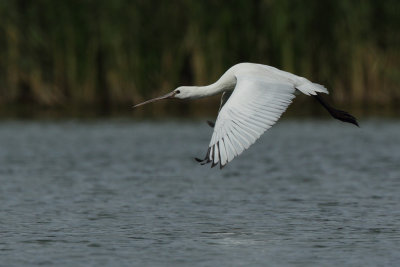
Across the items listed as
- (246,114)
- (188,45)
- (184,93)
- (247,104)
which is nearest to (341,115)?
(184,93)

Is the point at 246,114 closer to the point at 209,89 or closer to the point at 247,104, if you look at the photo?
the point at 247,104

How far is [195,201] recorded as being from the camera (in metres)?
11.4

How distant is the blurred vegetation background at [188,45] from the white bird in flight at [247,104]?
12.7 meters

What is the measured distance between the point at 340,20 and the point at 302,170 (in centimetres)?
921

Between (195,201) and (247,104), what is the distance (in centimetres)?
258

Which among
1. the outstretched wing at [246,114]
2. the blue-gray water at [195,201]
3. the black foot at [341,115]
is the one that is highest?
the outstretched wing at [246,114]

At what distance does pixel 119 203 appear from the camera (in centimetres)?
1126

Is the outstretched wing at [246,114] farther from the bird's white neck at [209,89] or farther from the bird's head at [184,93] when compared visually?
the bird's head at [184,93]

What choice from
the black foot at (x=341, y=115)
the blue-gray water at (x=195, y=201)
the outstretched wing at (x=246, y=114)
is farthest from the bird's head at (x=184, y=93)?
the black foot at (x=341, y=115)

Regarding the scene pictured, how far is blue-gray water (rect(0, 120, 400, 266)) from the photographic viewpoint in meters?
8.12

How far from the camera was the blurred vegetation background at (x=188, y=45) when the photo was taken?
2298cm

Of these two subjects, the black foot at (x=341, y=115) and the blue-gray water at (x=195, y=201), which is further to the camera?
the black foot at (x=341, y=115)

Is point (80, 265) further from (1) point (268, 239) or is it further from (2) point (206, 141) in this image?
(2) point (206, 141)

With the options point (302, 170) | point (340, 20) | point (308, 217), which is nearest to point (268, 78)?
point (308, 217)
